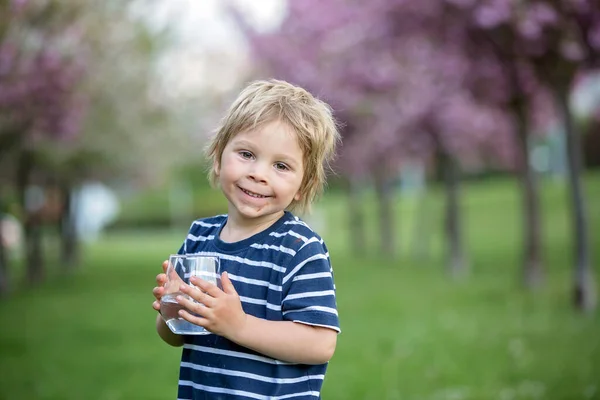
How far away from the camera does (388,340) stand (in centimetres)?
1009

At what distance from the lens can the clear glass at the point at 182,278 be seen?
2.61 meters

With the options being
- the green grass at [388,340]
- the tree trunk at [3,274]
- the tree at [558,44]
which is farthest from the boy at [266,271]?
the tree trunk at [3,274]

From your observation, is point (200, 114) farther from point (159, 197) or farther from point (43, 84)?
point (159, 197)

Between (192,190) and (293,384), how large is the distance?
6463cm

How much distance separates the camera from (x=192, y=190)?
66938mm

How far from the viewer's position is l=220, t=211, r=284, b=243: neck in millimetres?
2859

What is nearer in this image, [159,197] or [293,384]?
[293,384]

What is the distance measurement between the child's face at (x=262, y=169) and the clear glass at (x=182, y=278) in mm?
247

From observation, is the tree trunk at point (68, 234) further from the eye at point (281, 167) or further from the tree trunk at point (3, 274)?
the eye at point (281, 167)

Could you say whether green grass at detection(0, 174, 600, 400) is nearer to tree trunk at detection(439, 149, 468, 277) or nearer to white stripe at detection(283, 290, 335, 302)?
tree trunk at detection(439, 149, 468, 277)

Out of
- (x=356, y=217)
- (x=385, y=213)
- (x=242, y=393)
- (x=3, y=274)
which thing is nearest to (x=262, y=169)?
(x=242, y=393)

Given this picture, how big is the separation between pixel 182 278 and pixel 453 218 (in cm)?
1822

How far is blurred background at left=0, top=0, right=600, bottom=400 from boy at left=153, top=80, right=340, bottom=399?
50 centimetres

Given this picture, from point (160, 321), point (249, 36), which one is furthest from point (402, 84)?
point (160, 321)
